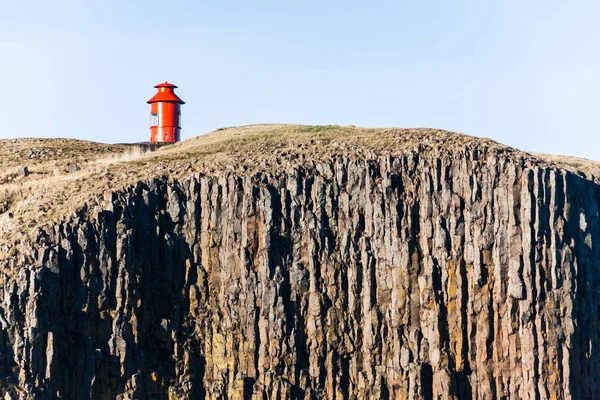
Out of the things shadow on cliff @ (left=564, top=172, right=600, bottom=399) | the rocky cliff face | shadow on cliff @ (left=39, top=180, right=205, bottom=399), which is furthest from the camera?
shadow on cliff @ (left=564, top=172, right=600, bottom=399)

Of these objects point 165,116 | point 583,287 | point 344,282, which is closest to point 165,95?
point 165,116

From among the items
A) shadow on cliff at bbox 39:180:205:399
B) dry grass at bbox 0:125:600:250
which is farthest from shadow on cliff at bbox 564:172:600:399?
shadow on cliff at bbox 39:180:205:399

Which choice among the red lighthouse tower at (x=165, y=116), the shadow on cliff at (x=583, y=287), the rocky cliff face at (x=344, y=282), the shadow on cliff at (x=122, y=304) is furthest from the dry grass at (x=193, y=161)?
the red lighthouse tower at (x=165, y=116)

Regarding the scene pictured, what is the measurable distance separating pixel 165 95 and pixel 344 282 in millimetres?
28996

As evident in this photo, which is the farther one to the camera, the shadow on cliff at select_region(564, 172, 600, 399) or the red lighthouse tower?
the red lighthouse tower

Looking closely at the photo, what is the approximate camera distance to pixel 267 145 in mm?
62281

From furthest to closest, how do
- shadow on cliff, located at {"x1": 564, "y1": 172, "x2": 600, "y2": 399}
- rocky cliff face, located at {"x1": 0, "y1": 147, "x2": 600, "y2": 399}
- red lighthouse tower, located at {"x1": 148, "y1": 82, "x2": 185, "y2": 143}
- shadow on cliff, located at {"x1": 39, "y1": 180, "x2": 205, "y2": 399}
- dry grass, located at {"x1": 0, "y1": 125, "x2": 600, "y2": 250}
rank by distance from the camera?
red lighthouse tower, located at {"x1": 148, "y1": 82, "x2": 185, "y2": 143}, dry grass, located at {"x1": 0, "y1": 125, "x2": 600, "y2": 250}, shadow on cliff, located at {"x1": 564, "y1": 172, "x2": 600, "y2": 399}, rocky cliff face, located at {"x1": 0, "y1": 147, "x2": 600, "y2": 399}, shadow on cliff, located at {"x1": 39, "y1": 180, "x2": 205, "y2": 399}

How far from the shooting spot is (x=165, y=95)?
8175 centimetres

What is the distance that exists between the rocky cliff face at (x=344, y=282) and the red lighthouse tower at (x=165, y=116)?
23.7 metres

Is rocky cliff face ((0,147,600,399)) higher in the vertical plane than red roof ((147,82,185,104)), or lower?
lower

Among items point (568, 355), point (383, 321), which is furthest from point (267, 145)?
point (568, 355)

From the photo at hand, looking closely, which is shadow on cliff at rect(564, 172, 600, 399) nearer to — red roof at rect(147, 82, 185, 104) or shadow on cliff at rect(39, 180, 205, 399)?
shadow on cliff at rect(39, 180, 205, 399)

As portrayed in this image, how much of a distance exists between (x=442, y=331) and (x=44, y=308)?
1711cm

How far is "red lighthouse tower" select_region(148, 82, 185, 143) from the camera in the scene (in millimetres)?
81000
